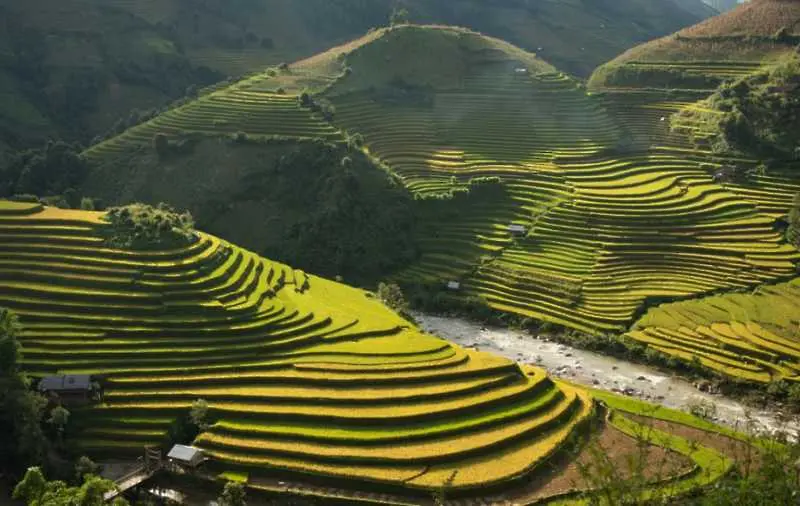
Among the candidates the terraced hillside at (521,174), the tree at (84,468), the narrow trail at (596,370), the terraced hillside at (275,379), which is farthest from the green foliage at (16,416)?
the terraced hillside at (521,174)

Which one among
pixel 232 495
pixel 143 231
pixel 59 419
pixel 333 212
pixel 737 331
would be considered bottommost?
pixel 232 495

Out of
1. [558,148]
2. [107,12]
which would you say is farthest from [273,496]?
[107,12]

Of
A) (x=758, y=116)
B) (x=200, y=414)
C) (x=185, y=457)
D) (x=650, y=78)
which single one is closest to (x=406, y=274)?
(x=200, y=414)

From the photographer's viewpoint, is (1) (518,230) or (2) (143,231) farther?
(1) (518,230)

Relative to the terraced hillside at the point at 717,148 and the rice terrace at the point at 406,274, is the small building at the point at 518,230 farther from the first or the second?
the terraced hillside at the point at 717,148

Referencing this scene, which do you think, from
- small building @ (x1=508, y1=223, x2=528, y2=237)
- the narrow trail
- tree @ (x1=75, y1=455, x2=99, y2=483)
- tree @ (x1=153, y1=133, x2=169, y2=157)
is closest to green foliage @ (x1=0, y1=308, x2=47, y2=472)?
tree @ (x1=75, y1=455, x2=99, y2=483)

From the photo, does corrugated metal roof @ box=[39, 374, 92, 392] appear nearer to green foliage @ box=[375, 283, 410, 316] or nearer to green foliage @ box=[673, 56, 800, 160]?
green foliage @ box=[375, 283, 410, 316]

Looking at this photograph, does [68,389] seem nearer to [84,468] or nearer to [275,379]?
[84,468]
